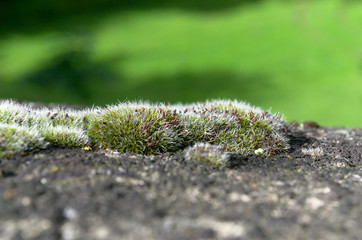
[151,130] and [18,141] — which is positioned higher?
[151,130]

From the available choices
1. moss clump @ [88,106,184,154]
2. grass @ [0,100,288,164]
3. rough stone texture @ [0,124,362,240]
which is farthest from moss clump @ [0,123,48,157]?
moss clump @ [88,106,184,154]

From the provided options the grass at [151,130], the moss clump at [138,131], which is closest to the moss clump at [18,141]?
the grass at [151,130]

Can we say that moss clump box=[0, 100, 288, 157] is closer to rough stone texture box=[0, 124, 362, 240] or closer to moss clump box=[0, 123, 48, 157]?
moss clump box=[0, 123, 48, 157]

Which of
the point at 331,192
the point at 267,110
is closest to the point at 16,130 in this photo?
the point at 331,192

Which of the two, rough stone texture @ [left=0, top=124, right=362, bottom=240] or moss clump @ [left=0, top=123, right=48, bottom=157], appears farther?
moss clump @ [left=0, top=123, right=48, bottom=157]

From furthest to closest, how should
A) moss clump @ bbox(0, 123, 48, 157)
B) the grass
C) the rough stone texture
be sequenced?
1. the grass
2. moss clump @ bbox(0, 123, 48, 157)
3. the rough stone texture

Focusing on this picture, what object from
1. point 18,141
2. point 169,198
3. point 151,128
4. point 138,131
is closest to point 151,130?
point 151,128

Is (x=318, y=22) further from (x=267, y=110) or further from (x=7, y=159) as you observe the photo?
(x=7, y=159)

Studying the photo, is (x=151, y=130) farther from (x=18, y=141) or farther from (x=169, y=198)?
(x=169, y=198)
